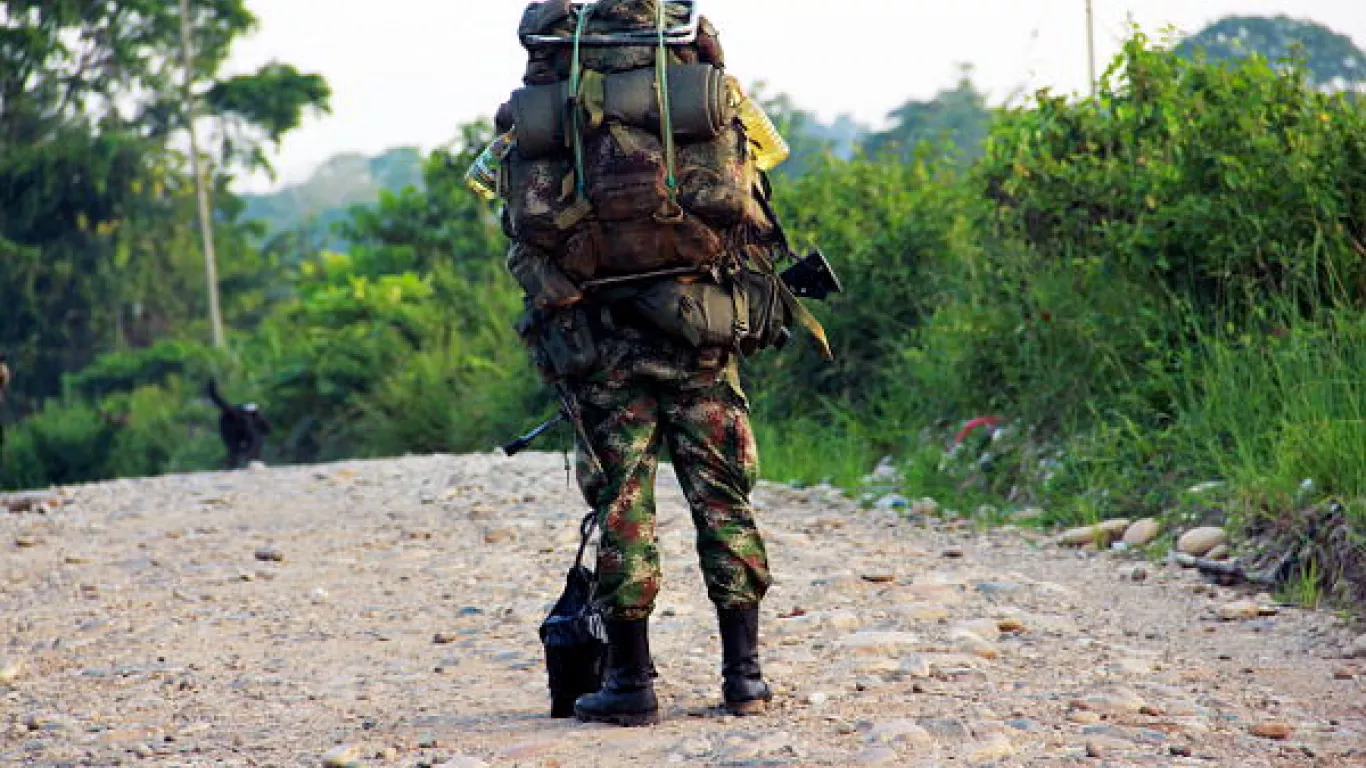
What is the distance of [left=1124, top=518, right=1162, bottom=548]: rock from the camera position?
678 cm

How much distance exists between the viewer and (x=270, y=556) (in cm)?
780

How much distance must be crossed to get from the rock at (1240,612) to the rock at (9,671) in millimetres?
4050

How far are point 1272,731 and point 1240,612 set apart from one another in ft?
5.44

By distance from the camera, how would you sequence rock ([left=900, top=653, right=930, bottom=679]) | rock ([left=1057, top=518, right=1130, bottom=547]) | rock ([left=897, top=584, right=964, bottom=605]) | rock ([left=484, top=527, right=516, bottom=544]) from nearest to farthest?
rock ([left=900, top=653, right=930, bottom=679]) → rock ([left=897, top=584, right=964, bottom=605]) → rock ([left=1057, top=518, right=1130, bottom=547]) → rock ([left=484, top=527, right=516, bottom=544])

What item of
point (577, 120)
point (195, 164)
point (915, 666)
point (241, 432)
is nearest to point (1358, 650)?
point (915, 666)

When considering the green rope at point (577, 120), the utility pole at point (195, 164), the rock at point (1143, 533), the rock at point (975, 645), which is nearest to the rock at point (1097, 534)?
the rock at point (1143, 533)

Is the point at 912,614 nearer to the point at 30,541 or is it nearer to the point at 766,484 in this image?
the point at 766,484

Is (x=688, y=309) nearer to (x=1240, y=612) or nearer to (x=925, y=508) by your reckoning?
(x=1240, y=612)

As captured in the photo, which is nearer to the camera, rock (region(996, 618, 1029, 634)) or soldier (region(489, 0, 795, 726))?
→ soldier (region(489, 0, 795, 726))

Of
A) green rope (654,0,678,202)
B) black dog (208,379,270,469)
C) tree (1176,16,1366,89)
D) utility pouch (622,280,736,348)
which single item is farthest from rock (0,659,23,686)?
black dog (208,379,270,469)

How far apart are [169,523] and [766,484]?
3481 millimetres

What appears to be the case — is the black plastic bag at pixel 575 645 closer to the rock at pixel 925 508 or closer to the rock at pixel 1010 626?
the rock at pixel 1010 626

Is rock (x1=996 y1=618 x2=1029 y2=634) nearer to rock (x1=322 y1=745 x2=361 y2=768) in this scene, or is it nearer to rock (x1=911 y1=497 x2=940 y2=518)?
rock (x1=322 y1=745 x2=361 y2=768)

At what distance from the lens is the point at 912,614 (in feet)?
18.2
